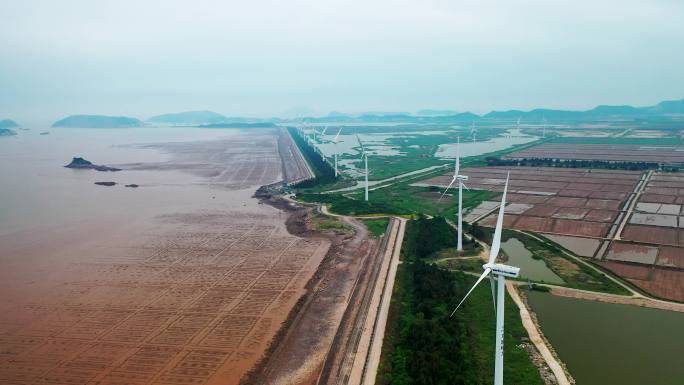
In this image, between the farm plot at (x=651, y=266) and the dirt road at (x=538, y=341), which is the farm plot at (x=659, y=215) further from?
the dirt road at (x=538, y=341)

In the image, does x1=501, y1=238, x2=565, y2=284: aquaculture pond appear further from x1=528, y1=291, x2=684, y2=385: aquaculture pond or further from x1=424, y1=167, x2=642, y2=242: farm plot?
x1=424, y1=167, x2=642, y2=242: farm plot

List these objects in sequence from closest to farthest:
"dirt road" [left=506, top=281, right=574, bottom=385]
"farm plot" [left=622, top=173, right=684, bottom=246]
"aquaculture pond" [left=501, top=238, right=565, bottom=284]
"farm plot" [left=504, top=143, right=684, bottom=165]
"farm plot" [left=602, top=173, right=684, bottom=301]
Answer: "dirt road" [left=506, top=281, right=574, bottom=385]
"farm plot" [left=602, top=173, right=684, bottom=301]
"aquaculture pond" [left=501, top=238, right=565, bottom=284]
"farm plot" [left=622, top=173, right=684, bottom=246]
"farm plot" [left=504, top=143, right=684, bottom=165]

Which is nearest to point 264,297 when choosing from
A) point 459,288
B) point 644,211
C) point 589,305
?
point 459,288

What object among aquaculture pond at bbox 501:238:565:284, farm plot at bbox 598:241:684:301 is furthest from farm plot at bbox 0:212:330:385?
farm plot at bbox 598:241:684:301

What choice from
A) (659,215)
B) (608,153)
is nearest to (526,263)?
(659,215)

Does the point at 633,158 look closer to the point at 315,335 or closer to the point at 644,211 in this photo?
the point at 644,211
